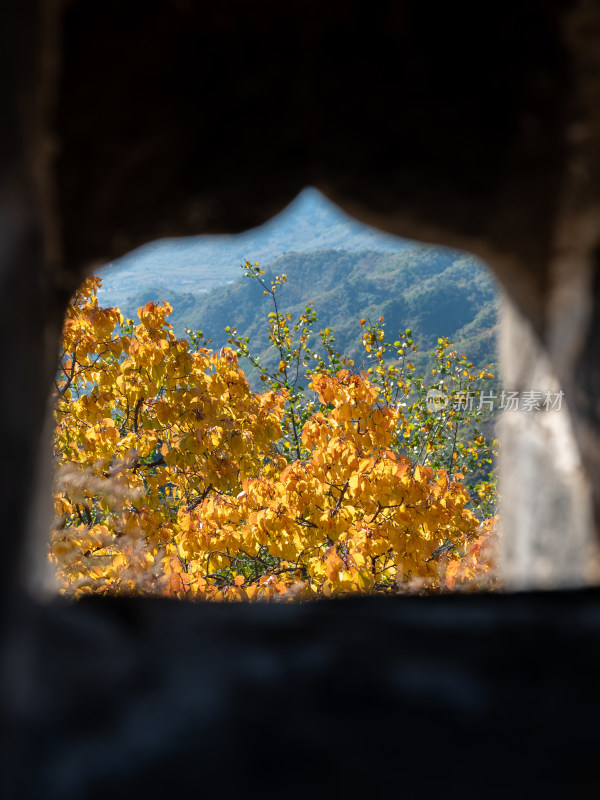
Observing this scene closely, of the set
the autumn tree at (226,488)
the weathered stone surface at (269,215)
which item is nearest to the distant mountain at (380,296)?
the autumn tree at (226,488)

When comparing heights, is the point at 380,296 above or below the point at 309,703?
above

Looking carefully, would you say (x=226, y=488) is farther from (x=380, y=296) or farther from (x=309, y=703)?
(x=380, y=296)

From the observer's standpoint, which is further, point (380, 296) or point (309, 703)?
point (380, 296)

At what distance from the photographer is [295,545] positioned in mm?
4637

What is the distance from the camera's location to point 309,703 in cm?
84

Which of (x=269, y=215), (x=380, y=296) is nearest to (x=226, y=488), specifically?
(x=269, y=215)

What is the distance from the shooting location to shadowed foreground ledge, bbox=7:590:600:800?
721 millimetres

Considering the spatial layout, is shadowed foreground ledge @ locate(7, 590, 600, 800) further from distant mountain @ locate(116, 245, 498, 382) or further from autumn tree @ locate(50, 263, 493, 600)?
distant mountain @ locate(116, 245, 498, 382)

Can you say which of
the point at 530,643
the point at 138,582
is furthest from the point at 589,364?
the point at 138,582

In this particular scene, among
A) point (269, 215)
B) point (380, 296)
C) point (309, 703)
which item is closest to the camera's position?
point (309, 703)

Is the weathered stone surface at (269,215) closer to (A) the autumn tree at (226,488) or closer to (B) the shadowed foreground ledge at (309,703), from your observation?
(B) the shadowed foreground ledge at (309,703)

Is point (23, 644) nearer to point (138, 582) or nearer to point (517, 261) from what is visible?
point (517, 261)

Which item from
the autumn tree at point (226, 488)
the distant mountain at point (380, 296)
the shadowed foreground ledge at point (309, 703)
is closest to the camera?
the shadowed foreground ledge at point (309, 703)

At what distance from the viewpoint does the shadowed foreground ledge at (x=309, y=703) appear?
2.37 ft
